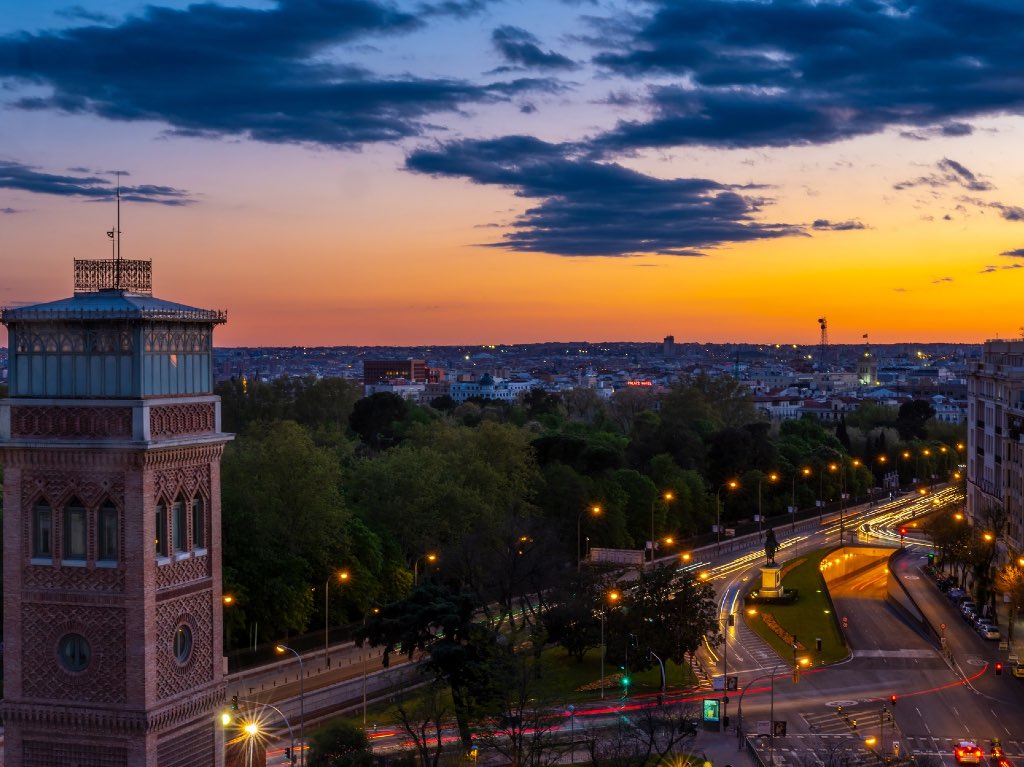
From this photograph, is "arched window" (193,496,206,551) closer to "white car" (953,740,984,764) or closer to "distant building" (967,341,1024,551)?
"white car" (953,740,984,764)

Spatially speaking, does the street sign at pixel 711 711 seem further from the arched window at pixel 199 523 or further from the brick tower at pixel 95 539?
the arched window at pixel 199 523

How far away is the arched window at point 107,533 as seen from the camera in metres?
29.1

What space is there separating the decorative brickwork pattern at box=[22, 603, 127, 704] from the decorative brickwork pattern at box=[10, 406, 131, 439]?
380 centimetres

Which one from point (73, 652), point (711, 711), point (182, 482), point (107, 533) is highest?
point (182, 482)

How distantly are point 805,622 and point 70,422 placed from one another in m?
48.7

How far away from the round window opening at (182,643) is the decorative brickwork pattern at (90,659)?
1.32m

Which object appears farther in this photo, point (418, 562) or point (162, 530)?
point (418, 562)

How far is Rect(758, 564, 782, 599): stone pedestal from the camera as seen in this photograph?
75500 mm

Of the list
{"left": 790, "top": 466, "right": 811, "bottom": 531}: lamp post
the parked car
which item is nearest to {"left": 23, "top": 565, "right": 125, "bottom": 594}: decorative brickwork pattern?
the parked car

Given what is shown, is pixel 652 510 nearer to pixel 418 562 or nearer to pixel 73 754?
pixel 418 562

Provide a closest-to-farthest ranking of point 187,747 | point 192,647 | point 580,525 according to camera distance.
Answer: point 187,747 → point 192,647 → point 580,525

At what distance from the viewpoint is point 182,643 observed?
98.8 ft

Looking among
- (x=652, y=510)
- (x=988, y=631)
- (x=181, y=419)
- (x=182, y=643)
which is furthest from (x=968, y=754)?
(x=652, y=510)

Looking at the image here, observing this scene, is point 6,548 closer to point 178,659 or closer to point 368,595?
point 178,659
